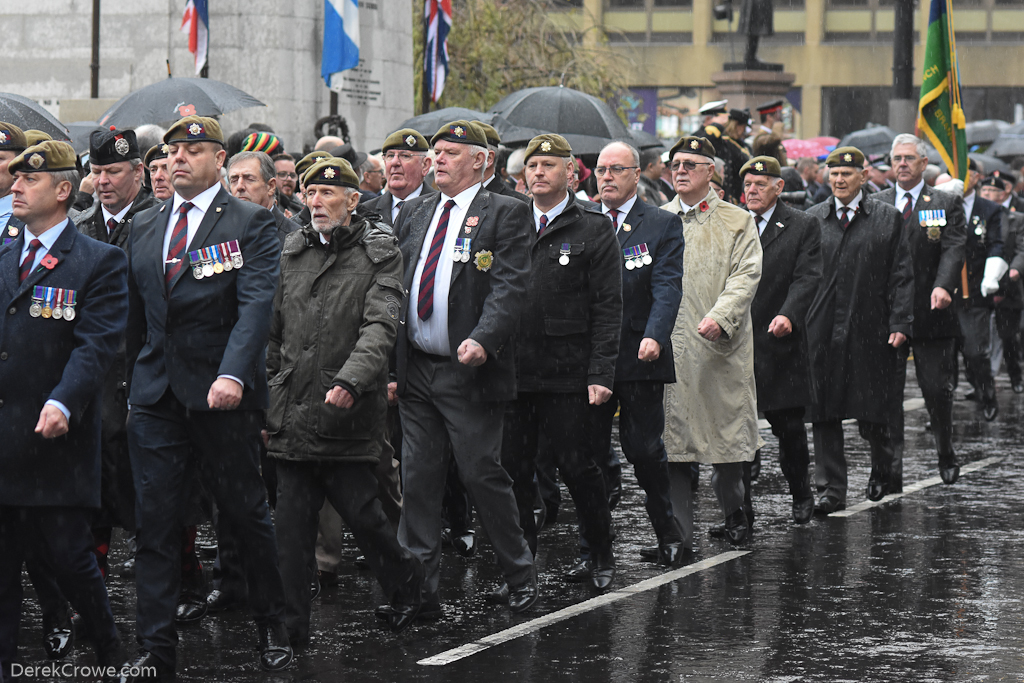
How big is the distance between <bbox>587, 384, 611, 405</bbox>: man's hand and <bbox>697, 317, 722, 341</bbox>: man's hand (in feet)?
3.92

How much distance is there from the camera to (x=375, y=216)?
282 inches

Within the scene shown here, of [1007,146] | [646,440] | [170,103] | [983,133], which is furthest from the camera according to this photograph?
[983,133]

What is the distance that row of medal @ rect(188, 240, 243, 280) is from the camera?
6328mm

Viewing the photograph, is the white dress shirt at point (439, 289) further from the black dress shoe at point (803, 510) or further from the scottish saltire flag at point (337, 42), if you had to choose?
the scottish saltire flag at point (337, 42)

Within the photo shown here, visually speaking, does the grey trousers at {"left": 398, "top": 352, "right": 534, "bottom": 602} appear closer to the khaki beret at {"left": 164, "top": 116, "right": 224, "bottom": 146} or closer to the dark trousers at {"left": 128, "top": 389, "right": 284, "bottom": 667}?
the dark trousers at {"left": 128, "top": 389, "right": 284, "bottom": 667}

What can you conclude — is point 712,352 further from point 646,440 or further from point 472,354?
point 472,354

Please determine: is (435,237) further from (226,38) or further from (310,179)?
(226,38)

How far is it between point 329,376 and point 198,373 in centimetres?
64

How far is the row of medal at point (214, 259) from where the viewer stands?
6328 mm

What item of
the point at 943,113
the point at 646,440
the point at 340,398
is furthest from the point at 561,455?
the point at 943,113

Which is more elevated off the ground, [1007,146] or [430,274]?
[1007,146]

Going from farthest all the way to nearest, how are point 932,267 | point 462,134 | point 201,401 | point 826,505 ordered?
point 932,267 → point 826,505 → point 462,134 → point 201,401

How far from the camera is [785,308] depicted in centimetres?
963

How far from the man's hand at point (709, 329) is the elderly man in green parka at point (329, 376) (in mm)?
2366
